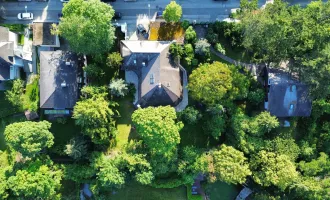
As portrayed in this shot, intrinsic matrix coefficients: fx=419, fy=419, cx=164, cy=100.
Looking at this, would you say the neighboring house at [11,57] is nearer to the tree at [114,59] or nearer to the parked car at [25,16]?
the parked car at [25,16]

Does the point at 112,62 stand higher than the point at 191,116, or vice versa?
the point at 112,62

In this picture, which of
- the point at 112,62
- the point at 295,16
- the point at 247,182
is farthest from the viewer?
the point at 247,182

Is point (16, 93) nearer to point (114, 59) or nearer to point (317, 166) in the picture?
point (114, 59)

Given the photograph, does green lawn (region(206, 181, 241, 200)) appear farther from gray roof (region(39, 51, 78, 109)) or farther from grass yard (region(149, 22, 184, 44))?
gray roof (region(39, 51, 78, 109))

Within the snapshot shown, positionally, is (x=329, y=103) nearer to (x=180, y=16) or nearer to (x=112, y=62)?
(x=180, y=16)

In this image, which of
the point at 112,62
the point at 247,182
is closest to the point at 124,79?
the point at 112,62

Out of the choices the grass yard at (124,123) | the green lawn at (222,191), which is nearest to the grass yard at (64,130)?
the grass yard at (124,123)

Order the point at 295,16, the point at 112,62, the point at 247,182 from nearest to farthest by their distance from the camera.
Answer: the point at 295,16, the point at 112,62, the point at 247,182
